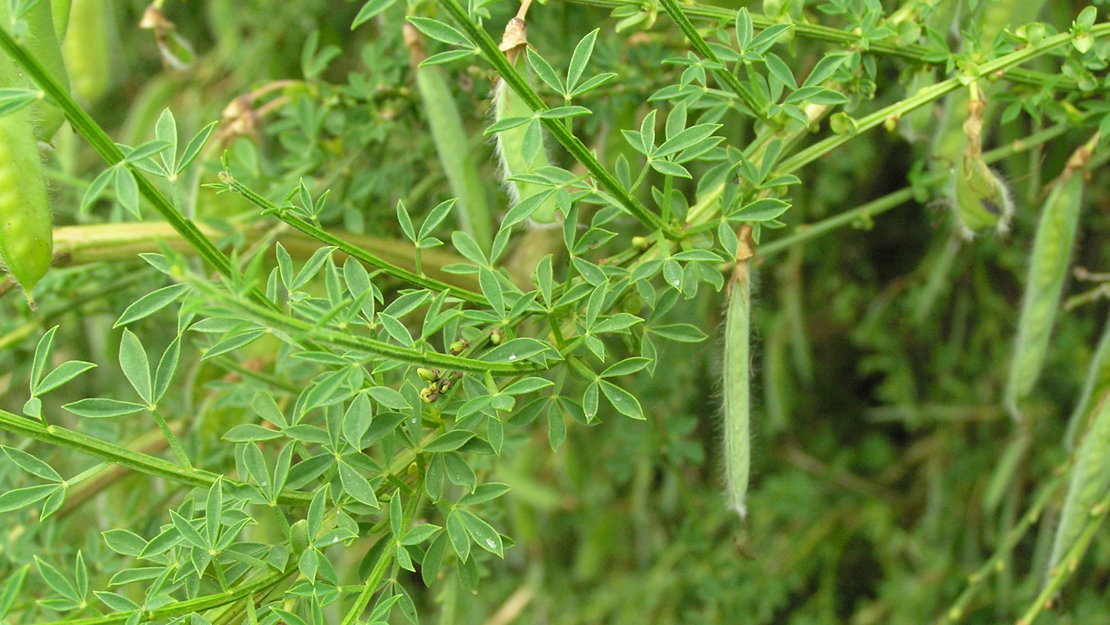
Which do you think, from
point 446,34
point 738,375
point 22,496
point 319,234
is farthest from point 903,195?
point 22,496

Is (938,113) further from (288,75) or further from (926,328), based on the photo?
(288,75)

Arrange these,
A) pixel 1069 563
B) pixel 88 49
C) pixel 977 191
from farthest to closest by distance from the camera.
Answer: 1. pixel 88 49
2. pixel 1069 563
3. pixel 977 191

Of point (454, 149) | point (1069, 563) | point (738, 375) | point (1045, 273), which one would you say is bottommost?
point (1069, 563)

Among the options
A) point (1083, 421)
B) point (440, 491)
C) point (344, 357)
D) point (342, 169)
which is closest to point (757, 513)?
point (1083, 421)

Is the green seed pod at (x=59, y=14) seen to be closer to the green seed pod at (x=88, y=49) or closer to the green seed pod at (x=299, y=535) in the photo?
the green seed pod at (x=299, y=535)

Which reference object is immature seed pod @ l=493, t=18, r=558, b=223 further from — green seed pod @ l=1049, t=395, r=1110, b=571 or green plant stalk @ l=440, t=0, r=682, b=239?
green seed pod @ l=1049, t=395, r=1110, b=571

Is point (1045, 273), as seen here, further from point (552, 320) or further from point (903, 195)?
point (552, 320)
